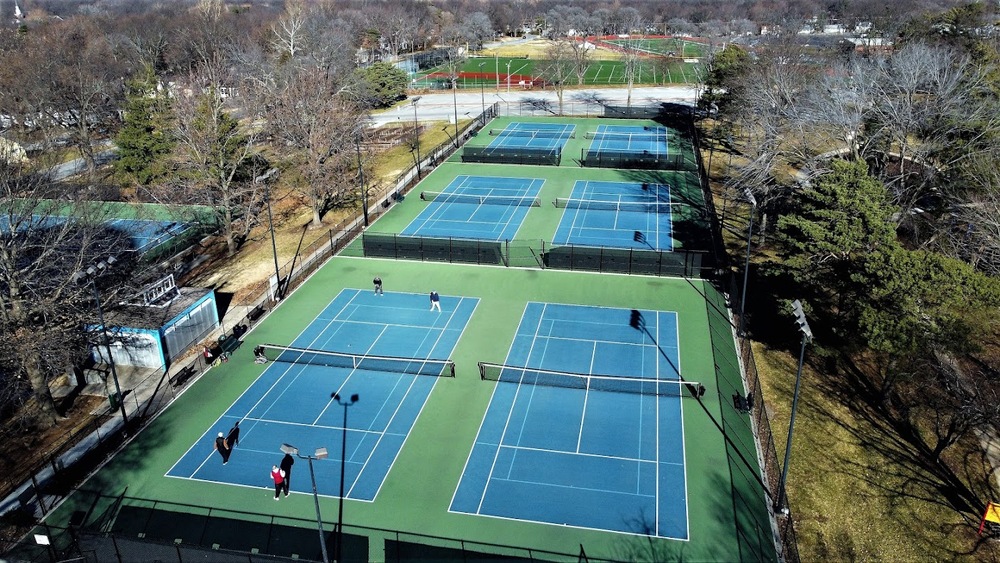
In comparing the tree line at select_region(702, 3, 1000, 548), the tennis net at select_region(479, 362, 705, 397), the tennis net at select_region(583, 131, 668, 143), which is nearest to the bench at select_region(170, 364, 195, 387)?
the tennis net at select_region(479, 362, 705, 397)

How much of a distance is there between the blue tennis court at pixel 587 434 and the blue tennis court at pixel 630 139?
30912 mm

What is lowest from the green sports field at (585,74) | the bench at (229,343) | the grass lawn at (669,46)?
the bench at (229,343)

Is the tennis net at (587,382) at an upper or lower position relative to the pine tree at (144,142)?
lower

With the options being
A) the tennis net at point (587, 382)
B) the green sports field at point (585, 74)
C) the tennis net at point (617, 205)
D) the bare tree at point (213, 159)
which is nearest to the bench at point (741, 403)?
the tennis net at point (587, 382)

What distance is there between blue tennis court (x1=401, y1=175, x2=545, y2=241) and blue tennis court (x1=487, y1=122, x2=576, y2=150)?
10289 mm

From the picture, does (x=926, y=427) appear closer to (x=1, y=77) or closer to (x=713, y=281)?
(x=713, y=281)

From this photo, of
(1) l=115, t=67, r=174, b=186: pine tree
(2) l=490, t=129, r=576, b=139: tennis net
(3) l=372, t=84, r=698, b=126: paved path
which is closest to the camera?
(1) l=115, t=67, r=174, b=186: pine tree

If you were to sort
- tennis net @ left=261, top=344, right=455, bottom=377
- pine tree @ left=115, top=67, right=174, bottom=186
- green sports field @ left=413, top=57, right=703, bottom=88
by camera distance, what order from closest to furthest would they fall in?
tennis net @ left=261, top=344, right=455, bottom=377 → pine tree @ left=115, top=67, right=174, bottom=186 → green sports field @ left=413, top=57, right=703, bottom=88

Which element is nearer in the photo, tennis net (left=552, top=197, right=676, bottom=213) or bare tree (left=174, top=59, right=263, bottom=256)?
bare tree (left=174, top=59, right=263, bottom=256)

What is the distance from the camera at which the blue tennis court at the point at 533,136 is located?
6006cm

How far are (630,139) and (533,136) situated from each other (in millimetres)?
8998

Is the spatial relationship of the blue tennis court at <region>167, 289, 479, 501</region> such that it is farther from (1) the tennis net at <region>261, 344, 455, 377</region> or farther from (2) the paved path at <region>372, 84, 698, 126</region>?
(2) the paved path at <region>372, 84, 698, 126</region>

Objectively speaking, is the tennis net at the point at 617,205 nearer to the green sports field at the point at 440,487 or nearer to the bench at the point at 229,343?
the green sports field at the point at 440,487

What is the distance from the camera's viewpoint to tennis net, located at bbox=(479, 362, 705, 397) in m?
24.6
